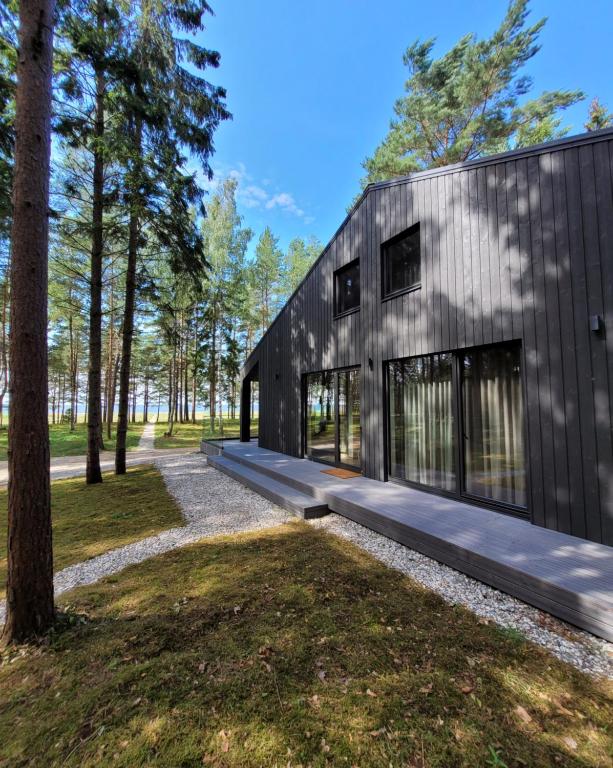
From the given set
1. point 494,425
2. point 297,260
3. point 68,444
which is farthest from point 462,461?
point 297,260

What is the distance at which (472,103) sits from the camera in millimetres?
9688

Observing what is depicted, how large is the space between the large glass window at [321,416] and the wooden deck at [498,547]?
1.86 meters

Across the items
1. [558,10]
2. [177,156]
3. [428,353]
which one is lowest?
[428,353]

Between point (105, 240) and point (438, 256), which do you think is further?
point (105, 240)

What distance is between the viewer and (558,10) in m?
8.13

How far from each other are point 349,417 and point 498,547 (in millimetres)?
3676

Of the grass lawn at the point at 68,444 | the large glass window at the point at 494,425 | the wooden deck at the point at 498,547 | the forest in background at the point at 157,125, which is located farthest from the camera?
the grass lawn at the point at 68,444

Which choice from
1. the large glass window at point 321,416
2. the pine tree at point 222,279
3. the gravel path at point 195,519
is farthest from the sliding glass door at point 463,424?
the pine tree at point 222,279

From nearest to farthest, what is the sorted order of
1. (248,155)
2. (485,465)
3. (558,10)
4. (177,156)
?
1. (485,465)
2. (177,156)
3. (558,10)
4. (248,155)

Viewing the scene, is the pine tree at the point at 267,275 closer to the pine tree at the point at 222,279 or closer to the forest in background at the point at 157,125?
the pine tree at the point at 222,279

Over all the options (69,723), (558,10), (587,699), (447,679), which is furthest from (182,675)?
(558,10)

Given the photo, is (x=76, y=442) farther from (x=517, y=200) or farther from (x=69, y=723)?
(x=517, y=200)

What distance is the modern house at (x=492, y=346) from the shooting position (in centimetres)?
305

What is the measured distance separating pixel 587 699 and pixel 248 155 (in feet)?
53.0
